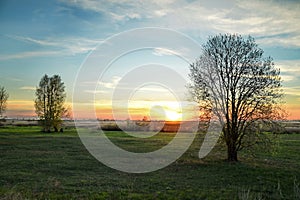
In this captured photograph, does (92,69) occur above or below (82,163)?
above

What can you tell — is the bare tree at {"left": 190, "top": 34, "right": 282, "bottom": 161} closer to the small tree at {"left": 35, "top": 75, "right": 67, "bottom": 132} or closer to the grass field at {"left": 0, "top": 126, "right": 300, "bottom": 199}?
the grass field at {"left": 0, "top": 126, "right": 300, "bottom": 199}

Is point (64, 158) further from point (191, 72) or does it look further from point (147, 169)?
point (191, 72)

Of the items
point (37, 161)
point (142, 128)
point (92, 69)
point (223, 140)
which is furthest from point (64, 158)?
point (142, 128)

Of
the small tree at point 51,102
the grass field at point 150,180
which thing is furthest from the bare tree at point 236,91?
the small tree at point 51,102

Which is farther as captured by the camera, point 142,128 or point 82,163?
point 142,128

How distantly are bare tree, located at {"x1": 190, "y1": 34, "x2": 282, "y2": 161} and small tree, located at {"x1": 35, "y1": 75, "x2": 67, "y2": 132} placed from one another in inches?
2177

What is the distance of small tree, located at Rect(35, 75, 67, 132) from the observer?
74.5 metres

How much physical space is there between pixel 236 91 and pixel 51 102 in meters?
61.1

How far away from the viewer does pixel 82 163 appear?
24.2 m

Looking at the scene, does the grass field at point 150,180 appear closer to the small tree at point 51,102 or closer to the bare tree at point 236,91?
the bare tree at point 236,91

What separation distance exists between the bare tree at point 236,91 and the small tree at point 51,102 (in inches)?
2177

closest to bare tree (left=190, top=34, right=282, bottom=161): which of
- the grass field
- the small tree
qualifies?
the grass field

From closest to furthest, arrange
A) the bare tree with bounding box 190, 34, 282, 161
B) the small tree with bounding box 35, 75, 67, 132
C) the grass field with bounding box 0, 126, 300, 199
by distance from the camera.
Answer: the grass field with bounding box 0, 126, 300, 199 → the bare tree with bounding box 190, 34, 282, 161 → the small tree with bounding box 35, 75, 67, 132

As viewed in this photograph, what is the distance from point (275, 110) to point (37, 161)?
1992 cm
